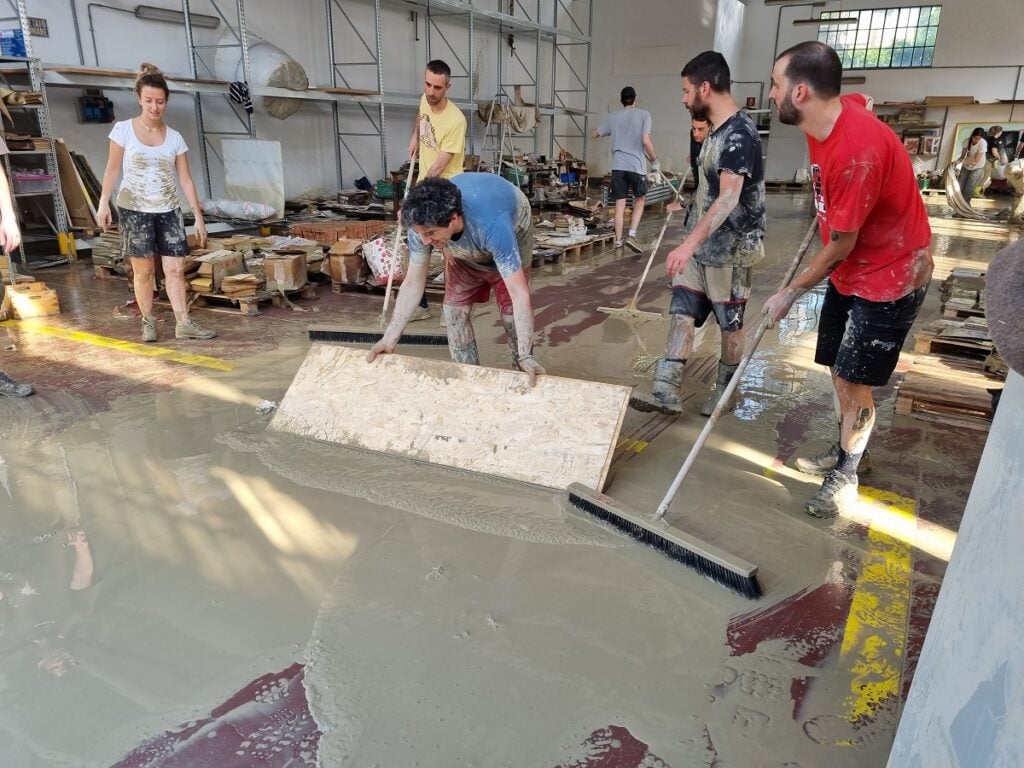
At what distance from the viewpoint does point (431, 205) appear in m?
3.14

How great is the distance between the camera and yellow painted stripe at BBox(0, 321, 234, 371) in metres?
5.01

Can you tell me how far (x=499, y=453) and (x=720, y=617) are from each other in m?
1.30

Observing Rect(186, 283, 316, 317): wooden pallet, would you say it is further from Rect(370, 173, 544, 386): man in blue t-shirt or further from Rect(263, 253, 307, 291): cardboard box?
Answer: Rect(370, 173, 544, 386): man in blue t-shirt

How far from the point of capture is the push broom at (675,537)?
2.56 metres

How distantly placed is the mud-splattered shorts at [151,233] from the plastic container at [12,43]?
452 cm

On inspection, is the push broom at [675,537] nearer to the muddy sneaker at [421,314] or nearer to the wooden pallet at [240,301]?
the muddy sneaker at [421,314]

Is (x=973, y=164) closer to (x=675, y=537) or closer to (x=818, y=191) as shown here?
(x=818, y=191)

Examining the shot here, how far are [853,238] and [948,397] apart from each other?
2.03m

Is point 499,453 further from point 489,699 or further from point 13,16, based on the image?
point 13,16

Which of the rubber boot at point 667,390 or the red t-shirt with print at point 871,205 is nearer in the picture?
the red t-shirt with print at point 871,205

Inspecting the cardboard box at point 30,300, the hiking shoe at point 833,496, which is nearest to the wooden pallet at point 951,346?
the hiking shoe at point 833,496

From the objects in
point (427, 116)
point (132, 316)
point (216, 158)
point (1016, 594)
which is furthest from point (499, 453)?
point (216, 158)

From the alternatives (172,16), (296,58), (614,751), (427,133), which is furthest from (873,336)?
(296,58)

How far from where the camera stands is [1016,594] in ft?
3.23
